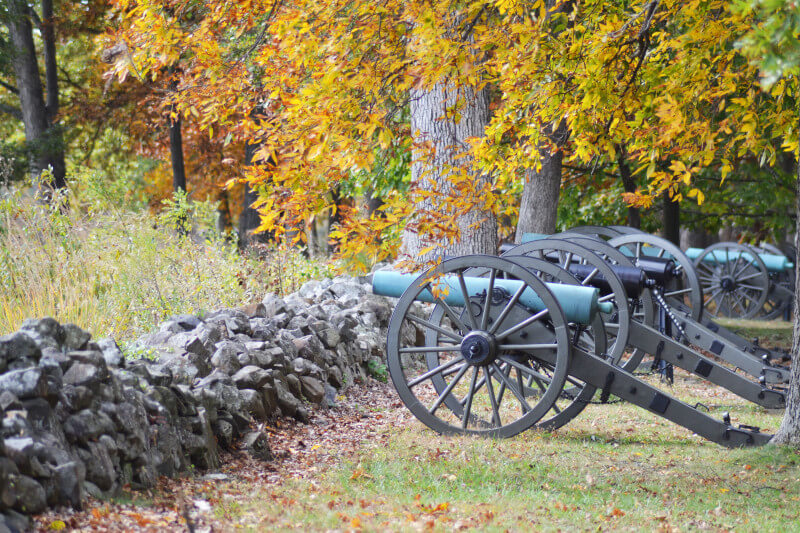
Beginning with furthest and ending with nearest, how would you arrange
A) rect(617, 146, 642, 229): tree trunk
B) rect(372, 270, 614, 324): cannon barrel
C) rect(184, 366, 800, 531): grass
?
rect(617, 146, 642, 229): tree trunk, rect(372, 270, 614, 324): cannon barrel, rect(184, 366, 800, 531): grass

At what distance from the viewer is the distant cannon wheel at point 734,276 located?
14884 mm

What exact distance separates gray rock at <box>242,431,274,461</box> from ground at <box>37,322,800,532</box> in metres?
0.09

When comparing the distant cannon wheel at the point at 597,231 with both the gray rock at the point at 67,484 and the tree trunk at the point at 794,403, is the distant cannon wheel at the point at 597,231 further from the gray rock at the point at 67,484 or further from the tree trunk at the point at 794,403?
the gray rock at the point at 67,484

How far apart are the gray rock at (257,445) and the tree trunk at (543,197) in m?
6.70

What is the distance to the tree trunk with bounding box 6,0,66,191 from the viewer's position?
50.3 feet

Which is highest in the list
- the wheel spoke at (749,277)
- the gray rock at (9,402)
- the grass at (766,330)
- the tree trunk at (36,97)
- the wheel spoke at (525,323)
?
the tree trunk at (36,97)

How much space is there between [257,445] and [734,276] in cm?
1226

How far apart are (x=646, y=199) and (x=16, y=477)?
5.29 meters

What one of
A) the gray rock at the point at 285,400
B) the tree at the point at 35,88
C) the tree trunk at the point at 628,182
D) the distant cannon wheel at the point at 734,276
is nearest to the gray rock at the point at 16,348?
the gray rock at the point at 285,400

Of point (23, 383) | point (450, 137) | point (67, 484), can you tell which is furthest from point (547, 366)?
point (450, 137)

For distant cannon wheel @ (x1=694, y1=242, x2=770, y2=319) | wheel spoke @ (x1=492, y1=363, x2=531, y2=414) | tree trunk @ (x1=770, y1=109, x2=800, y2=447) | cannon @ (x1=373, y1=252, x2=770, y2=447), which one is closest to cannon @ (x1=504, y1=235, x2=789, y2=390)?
cannon @ (x1=373, y1=252, x2=770, y2=447)

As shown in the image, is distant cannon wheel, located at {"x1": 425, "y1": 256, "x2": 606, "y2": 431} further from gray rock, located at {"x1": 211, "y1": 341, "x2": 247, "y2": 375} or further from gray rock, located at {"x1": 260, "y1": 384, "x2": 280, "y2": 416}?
gray rock, located at {"x1": 211, "y1": 341, "x2": 247, "y2": 375}

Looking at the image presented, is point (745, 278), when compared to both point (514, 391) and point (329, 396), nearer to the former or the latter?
point (329, 396)

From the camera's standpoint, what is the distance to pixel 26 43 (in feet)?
53.3
